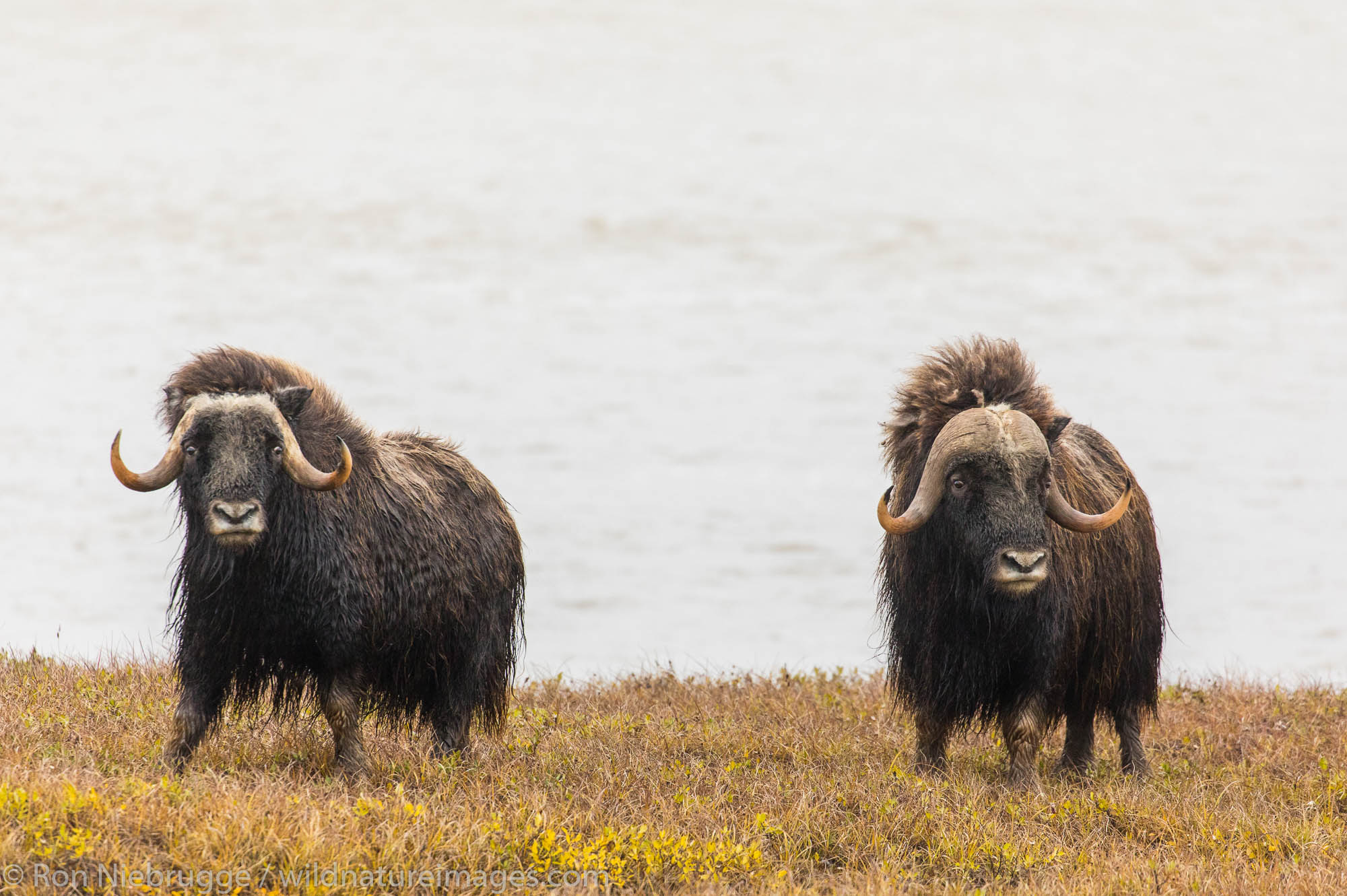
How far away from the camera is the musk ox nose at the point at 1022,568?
550cm

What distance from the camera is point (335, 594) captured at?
5.38 metres

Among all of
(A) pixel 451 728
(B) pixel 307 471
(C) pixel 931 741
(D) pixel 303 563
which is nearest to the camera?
(B) pixel 307 471

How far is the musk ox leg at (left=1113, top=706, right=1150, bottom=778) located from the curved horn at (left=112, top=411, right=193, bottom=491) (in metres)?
4.38

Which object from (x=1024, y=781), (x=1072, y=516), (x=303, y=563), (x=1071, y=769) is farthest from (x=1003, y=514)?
(x=303, y=563)

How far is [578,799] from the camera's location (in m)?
5.24

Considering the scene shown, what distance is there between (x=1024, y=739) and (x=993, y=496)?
1099 mm

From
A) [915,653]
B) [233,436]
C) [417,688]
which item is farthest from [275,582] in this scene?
[915,653]

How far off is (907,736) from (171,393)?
3831 millimetres

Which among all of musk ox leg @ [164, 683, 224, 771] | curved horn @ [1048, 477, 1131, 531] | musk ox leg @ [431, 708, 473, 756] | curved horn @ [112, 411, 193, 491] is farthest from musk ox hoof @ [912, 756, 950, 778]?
curved horn @ [112, 411, 193, 491]

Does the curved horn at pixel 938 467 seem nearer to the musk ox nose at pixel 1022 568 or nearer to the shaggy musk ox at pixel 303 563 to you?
the musk ox nose at pixel 1022 568

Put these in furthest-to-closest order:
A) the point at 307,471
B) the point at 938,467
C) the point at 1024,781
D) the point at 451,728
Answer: the point at 451,728 < the point at 1024,781 < the point at 938,467 < the point at 307,471

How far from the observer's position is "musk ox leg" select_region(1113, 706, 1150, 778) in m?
6.73

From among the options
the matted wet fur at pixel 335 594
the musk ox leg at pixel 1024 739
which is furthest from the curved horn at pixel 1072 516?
the matted wet fur at pixel 335 594

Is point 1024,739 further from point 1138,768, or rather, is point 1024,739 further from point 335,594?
point 335,594
